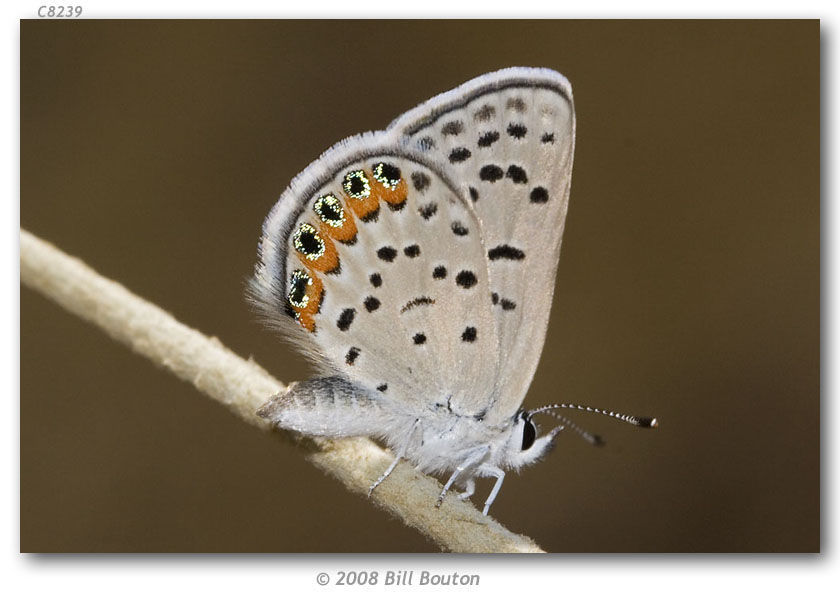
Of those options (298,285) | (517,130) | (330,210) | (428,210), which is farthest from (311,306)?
(517,130)

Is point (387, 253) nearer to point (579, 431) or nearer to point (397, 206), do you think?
point (397, 206)

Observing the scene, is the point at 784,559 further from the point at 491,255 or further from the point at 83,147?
the point at 83,147

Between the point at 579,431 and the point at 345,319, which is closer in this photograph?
the point at 345,319

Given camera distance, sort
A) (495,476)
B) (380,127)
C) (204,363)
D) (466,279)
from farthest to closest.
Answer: (380,127) < (495,476) < (466,279) < (204,363)

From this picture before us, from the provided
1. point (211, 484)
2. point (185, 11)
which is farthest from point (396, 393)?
point (185, 11)

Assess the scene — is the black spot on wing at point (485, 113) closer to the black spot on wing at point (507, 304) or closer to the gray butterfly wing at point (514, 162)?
the gray butterfly wing at point (514, 162)

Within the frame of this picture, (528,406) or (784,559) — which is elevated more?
(528,406)

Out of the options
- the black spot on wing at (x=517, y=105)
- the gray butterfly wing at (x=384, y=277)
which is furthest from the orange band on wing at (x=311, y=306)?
the black spot on wing at (x=517, y=105)
